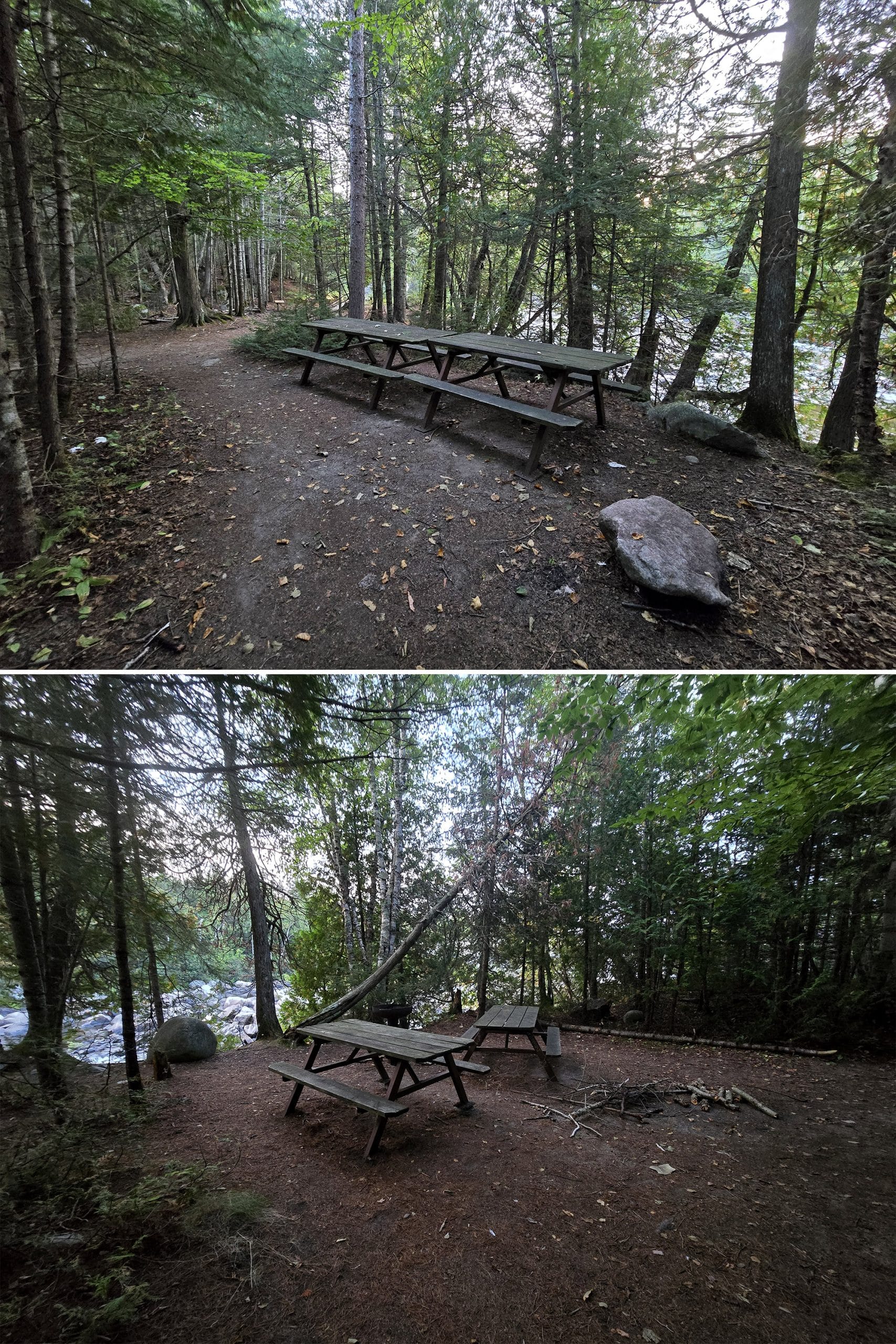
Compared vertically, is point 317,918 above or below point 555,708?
below

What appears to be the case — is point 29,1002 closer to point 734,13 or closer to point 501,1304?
point 501,1304

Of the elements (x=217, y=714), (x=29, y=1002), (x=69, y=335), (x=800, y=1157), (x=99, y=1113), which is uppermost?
(x=69, y=335)

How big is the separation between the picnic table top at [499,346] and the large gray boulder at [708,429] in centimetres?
76

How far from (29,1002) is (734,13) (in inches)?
362

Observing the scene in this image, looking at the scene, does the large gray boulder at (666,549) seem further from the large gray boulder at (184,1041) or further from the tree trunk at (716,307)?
the large gray boulder at (184,1041)

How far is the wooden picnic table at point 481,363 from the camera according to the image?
527cm

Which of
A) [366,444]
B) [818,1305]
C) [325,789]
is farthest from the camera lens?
[366,444]

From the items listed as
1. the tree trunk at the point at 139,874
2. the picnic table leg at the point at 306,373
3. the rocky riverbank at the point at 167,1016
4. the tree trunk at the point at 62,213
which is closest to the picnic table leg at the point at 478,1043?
the rocky riverbank at the point at 167,1016

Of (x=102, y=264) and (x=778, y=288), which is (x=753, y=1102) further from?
(x=102, y=264)

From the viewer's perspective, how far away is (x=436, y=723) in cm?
477

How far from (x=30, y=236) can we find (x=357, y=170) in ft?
21.5

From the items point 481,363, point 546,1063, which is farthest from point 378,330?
point 546,1063

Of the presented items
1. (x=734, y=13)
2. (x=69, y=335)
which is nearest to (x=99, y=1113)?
(x=69, y=335)

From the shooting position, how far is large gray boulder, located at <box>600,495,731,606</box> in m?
3.71
